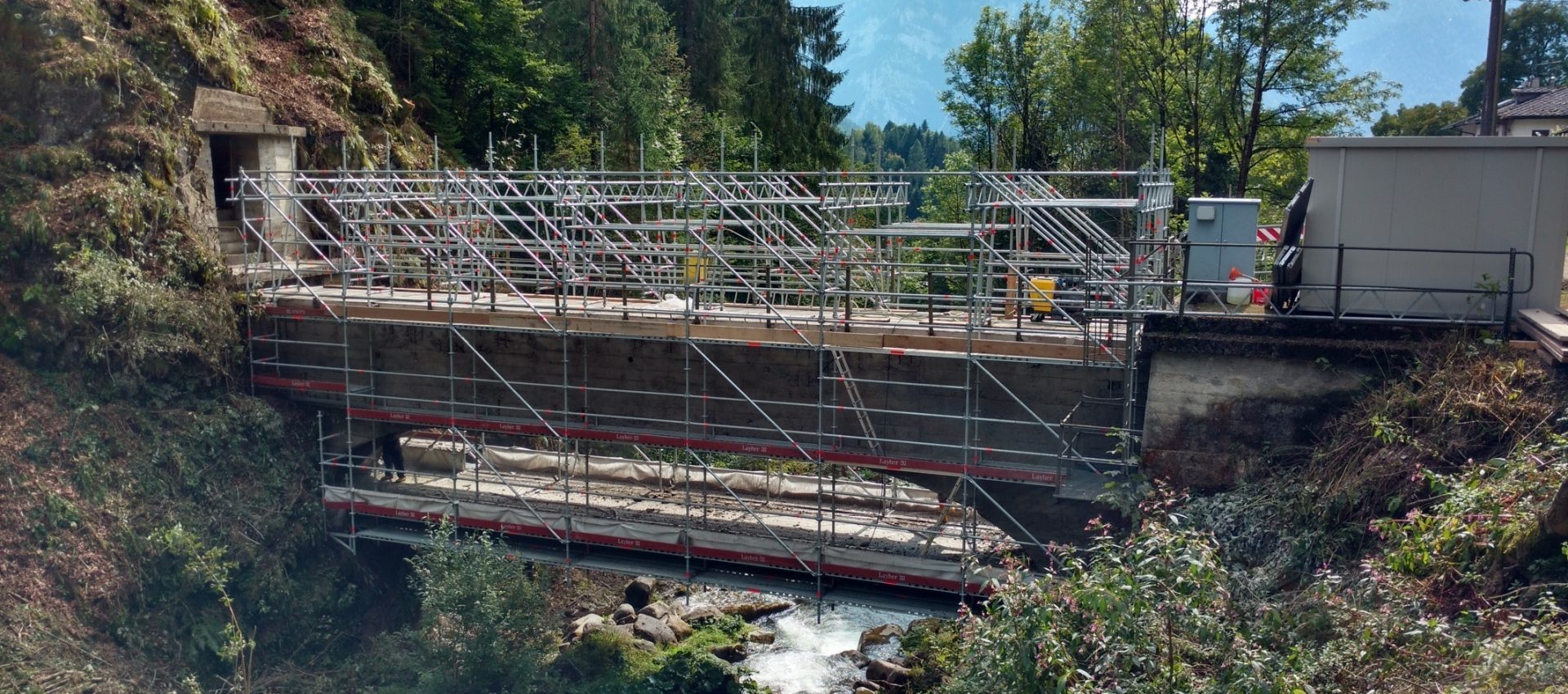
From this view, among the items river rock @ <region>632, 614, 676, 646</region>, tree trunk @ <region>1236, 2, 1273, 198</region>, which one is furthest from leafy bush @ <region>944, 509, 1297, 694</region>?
tree trunk @ <region>1236, 2, 1273, 198</region>

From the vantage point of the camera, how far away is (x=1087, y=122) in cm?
3378

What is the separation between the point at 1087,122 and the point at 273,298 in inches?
908

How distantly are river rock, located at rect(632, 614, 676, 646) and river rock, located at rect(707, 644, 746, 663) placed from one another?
2.36 feet

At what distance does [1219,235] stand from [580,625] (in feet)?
39.7

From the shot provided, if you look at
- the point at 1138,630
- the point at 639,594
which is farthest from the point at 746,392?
the point at 1138,630

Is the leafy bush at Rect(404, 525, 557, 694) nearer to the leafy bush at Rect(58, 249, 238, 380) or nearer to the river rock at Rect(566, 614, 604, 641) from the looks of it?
the river rock at Rect(566, 614, 604, 641)

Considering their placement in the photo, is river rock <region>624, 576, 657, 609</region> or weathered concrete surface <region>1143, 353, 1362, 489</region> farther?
river rock <region>624, 576, 657, 609</region>

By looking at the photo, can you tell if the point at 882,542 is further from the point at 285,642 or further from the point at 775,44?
the point at 775,44

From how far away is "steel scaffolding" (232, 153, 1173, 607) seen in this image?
47.5ft

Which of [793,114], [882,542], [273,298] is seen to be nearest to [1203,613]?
[882,542]

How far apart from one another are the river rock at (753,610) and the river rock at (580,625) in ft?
8.61

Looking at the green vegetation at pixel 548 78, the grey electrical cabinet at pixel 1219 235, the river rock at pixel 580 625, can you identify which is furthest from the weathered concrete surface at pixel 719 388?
the green vegetation at pixel 548 78

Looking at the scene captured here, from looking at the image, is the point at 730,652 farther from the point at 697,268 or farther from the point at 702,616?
the point at 697,268

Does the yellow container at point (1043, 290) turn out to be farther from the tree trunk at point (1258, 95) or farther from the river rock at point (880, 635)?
the tree trunk at point (1258, 95)
